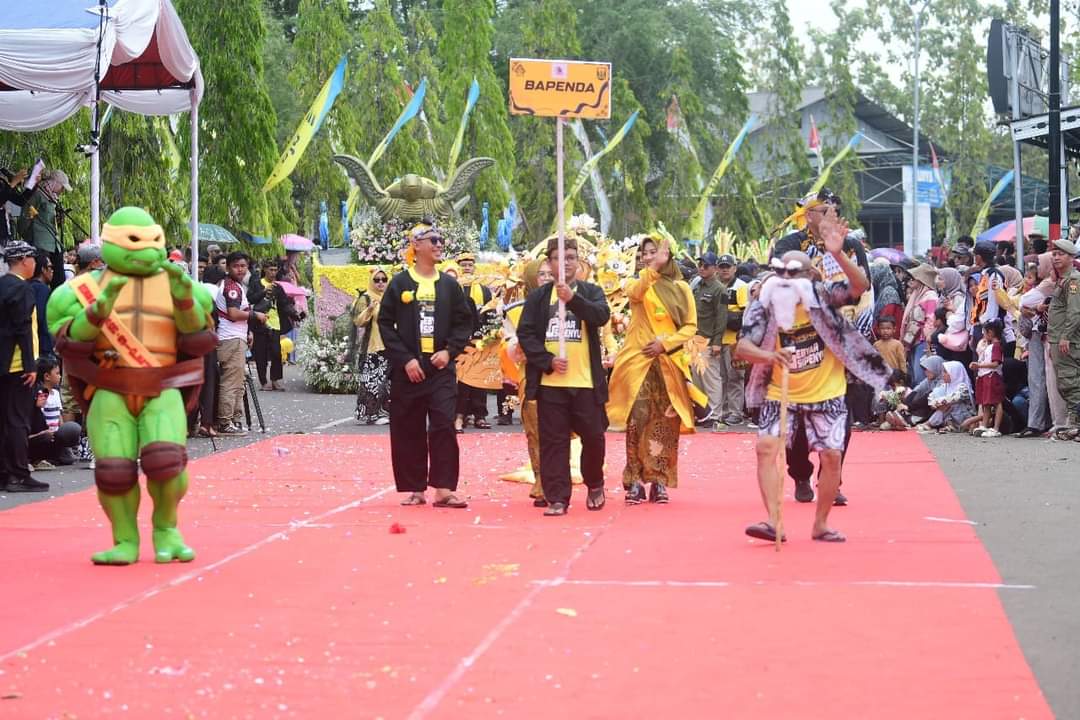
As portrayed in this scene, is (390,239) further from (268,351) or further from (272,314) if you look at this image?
(272,314)

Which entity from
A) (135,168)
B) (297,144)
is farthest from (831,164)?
(135,168)

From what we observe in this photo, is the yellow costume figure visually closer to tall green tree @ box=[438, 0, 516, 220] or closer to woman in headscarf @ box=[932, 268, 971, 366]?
woman in headscarf @ box=[932, 268, 971, 366]

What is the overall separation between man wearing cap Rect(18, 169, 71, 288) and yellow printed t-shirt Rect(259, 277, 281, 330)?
532 cm

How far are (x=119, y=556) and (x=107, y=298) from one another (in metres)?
1.36

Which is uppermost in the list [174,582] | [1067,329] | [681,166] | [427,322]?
[681,166]

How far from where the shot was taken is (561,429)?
11.2m

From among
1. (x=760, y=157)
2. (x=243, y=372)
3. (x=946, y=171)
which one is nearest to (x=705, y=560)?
(x=243, y=372)

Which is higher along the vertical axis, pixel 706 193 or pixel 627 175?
pixel 627 175

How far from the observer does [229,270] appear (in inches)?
691

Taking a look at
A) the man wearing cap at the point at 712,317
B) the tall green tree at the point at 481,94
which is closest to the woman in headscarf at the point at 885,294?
the man wearing cap at the point at 712,317

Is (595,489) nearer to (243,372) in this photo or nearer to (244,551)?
(244,551)

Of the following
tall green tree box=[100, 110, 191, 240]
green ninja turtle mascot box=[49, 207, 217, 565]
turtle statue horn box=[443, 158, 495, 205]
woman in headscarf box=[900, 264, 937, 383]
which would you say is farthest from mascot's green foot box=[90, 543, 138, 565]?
tall green tree box=[100, 110, 191, 240]

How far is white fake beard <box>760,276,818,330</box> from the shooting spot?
9625mm

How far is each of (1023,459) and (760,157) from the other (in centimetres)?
4539
